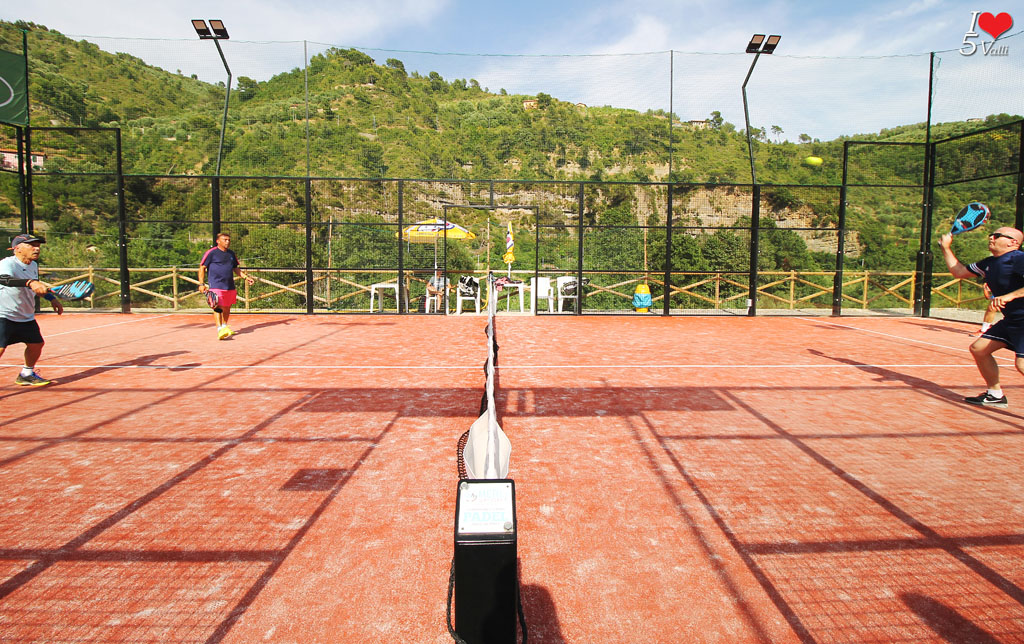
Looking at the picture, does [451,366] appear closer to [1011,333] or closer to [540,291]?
[1011,333]

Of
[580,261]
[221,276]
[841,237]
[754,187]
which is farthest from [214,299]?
[841,237]

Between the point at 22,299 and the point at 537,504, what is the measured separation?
642 cm

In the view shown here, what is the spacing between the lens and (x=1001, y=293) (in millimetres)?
5840

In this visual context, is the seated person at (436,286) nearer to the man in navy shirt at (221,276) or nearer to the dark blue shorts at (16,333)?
the man in navy shirt at (221,276)

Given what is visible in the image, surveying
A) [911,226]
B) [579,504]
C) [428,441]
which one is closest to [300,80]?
[428,441]


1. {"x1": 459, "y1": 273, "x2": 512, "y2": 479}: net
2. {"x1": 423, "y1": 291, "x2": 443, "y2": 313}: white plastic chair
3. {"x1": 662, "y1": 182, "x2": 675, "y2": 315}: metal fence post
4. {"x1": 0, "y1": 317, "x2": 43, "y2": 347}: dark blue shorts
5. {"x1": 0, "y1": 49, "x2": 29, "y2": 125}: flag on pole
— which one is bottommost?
{"x1": 423, "y1": 291, "x2": 443, "y2": 313}: white plastic chair

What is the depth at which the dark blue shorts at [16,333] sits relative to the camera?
6.41 metres

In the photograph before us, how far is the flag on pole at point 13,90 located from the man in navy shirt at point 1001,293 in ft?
58.1

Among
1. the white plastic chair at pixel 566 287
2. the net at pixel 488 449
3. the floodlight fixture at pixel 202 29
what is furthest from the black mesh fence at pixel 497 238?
the net at pixel 488 449

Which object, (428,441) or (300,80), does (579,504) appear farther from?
(300,80)

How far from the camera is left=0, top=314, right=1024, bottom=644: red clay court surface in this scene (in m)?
2.53

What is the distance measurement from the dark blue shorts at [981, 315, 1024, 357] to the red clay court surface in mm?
745

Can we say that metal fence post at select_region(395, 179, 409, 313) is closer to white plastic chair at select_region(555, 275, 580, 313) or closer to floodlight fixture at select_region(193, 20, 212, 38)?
white plastic chair at select_region(555, 275, 580, 313)

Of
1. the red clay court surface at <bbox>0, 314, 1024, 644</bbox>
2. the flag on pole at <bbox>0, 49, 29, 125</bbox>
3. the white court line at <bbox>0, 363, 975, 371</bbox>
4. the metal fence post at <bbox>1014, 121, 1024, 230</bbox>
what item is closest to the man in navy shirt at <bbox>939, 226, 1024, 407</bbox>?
the red clay court surface at <bbox>0, 314, 1024, 644</bbox>
